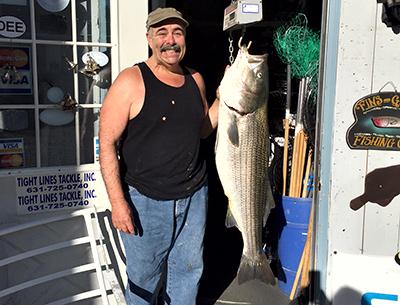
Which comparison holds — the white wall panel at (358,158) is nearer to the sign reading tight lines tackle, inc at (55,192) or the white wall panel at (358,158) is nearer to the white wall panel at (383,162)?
the white wall panel at (383,162)

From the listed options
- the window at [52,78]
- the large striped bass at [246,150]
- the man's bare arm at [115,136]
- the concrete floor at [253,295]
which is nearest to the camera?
the large striped bass at [246,150]

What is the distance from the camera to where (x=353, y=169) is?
2785 millimetres

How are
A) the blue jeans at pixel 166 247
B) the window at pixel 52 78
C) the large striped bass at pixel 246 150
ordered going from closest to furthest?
1. the large striped bass at pixel 246 150
2. the blue jeans at pixel 166 247
3. the window at pixel 52 78

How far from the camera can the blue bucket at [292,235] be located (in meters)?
3.81

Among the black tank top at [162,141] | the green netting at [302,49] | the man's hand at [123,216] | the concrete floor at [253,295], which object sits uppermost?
the green netting at [302,49]

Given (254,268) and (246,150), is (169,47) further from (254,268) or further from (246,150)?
(254,268)

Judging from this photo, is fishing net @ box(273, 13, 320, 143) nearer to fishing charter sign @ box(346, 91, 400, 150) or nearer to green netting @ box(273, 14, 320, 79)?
green netting @ box(273, 14, 320, 79)

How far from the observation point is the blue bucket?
3808mm

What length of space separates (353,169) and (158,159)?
1.12 m

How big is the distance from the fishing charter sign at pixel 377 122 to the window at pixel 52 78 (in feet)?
5.63

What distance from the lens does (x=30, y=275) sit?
332cm

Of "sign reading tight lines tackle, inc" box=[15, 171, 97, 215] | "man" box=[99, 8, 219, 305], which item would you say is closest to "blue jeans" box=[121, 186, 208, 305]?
"man" box=[99, 8, 219, 305]

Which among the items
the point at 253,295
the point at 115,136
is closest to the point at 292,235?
the point at 253,295

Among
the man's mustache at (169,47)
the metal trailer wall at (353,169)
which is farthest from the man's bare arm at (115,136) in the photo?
the metal trailer wall at (353,169)
